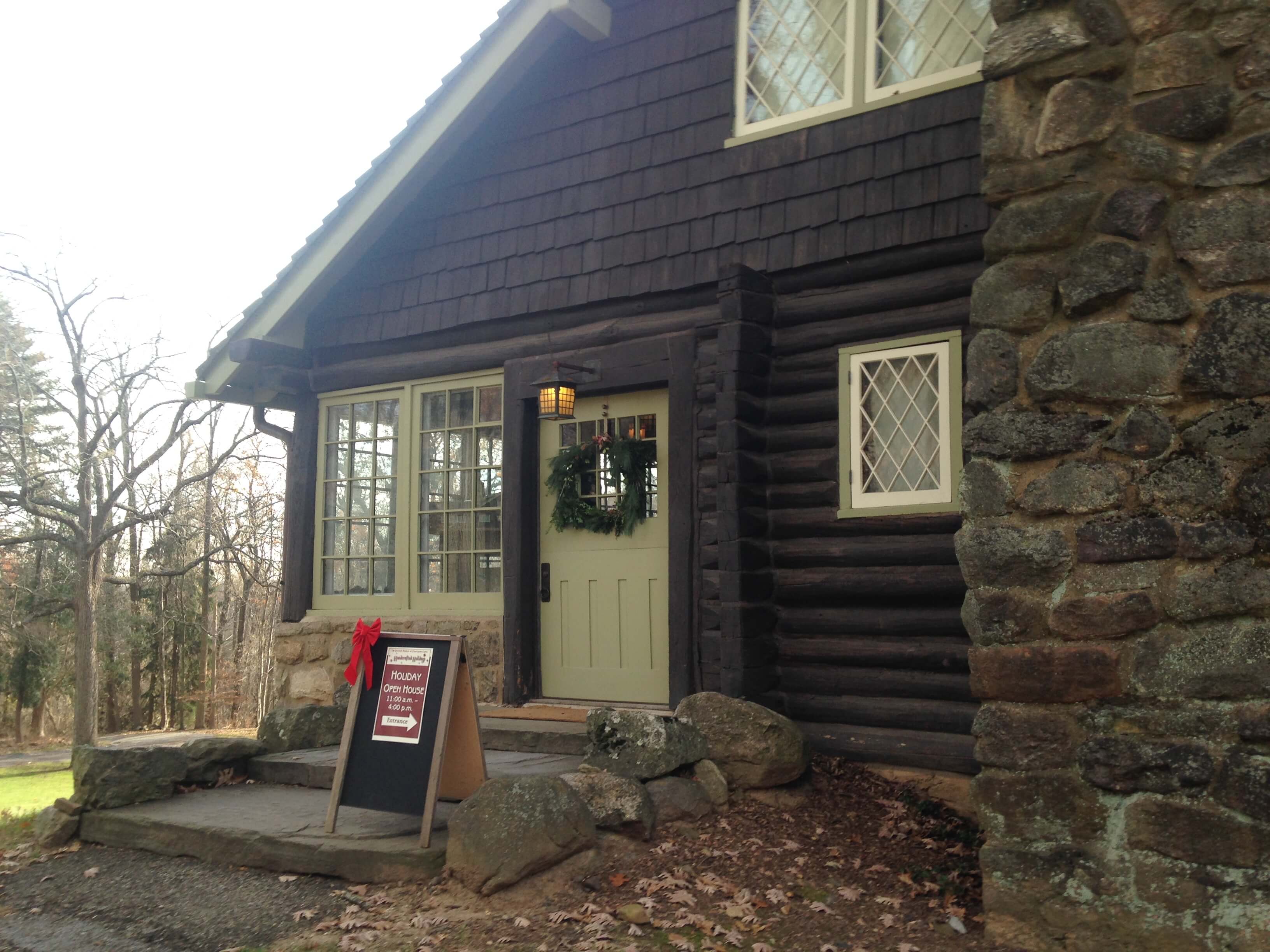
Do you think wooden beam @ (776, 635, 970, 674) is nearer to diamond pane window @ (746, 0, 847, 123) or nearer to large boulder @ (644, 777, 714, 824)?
large boulder @ (644, 777, 714, 824)

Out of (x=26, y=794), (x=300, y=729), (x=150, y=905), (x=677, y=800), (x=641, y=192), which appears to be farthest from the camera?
(x=26, y=794)

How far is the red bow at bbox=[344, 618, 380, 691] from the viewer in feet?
17.2

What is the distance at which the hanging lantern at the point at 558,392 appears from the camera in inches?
299

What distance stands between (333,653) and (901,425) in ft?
16.7

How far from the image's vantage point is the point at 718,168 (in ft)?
23.9

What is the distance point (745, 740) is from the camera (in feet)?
19.1

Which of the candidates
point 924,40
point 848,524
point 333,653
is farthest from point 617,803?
point 924,40

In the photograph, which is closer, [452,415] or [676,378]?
[676,378]

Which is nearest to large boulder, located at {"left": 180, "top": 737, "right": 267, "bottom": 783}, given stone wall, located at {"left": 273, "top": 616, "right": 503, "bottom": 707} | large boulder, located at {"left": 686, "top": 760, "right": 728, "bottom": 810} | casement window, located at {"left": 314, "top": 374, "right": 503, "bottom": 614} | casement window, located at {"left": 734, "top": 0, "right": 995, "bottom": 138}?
stone wall, located at {"left": 273, "top": 616, "right": 503, "bottom": 707}

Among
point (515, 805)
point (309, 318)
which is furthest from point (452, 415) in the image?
point (515, 805)

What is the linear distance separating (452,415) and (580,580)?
1.86 meters

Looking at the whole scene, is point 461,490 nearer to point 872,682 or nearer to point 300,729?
point 300,729

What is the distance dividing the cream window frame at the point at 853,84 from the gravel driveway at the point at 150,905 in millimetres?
5293

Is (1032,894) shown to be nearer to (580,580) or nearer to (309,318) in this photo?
(580,580)
